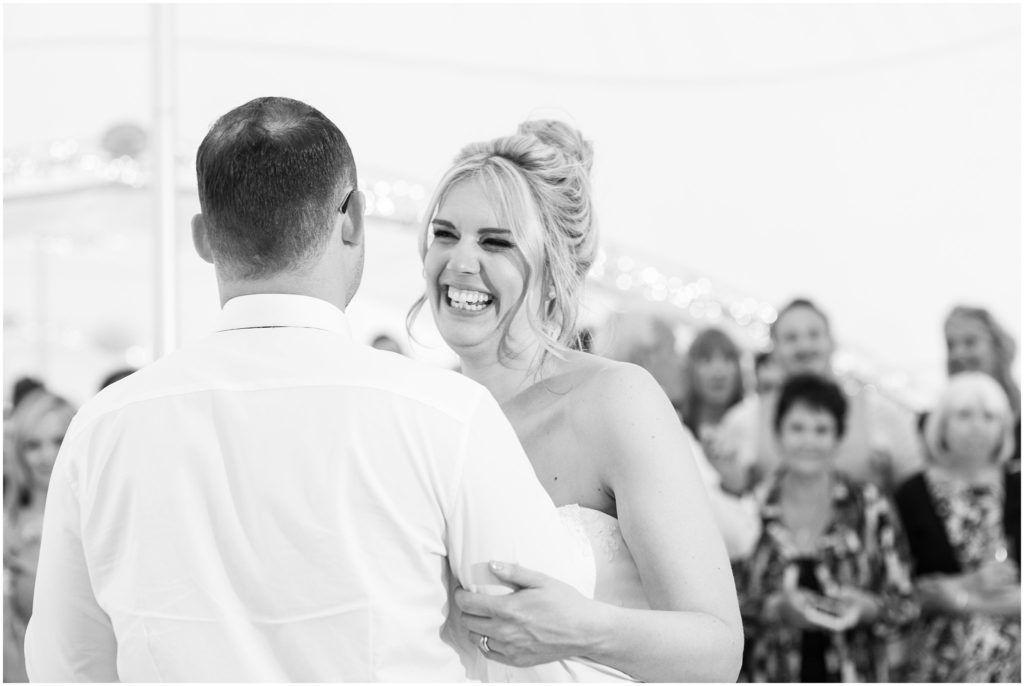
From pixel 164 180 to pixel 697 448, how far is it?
2275 millimetres

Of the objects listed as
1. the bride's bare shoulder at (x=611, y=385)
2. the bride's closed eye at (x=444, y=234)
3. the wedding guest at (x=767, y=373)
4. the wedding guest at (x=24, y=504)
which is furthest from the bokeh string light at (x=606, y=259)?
the bride's bare shoulder at (x=611, y=385)

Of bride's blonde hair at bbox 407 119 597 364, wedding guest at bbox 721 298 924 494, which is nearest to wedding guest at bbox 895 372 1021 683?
wedding guest at bbox 721 298 924 494

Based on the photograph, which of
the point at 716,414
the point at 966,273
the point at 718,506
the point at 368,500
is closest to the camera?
the point at 368,500

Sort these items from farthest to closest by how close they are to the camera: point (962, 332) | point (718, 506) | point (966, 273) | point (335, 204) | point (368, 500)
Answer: point (966, 273) < point (962, 332) < point (718, 506) < point (335, 204) < point (368, 500)

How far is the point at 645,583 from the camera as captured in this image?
226 centimetres

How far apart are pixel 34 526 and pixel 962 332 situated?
148 inches

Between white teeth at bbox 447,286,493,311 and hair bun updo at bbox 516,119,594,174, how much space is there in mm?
385

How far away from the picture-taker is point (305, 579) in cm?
165

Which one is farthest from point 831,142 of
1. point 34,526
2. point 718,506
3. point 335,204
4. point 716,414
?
point 335,204

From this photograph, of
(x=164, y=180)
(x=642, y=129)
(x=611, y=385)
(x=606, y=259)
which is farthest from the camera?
(x=642, y=129)

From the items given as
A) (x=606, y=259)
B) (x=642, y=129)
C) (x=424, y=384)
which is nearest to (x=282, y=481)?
(x=424, y=384)

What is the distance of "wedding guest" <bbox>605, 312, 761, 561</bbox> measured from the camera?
444 cm

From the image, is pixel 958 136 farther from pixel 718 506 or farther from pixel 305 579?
pixel 305 579

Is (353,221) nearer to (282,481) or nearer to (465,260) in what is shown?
(282,481)
